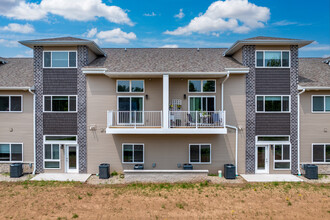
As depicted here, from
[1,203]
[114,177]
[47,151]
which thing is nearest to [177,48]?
[114,177]

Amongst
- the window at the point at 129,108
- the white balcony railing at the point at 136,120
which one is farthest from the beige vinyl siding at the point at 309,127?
the window at the point at 129,108

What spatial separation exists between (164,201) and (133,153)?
4567 millimetres

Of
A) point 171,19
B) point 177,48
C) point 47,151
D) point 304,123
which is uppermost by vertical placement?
point 171,19

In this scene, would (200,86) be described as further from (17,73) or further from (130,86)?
(17,73)

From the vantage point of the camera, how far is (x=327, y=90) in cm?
1369

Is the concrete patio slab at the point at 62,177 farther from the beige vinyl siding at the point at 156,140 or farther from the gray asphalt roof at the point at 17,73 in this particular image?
the gray asphalt roof at the point at 17,73

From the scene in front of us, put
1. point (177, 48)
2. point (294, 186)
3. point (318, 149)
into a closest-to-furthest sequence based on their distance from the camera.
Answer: point (294, 186)
point (318, 149)
point (177, 48)

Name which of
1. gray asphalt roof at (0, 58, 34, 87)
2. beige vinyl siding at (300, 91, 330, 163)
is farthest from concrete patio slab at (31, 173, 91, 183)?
beige vinyl siding at (300, 91, 330, 163)

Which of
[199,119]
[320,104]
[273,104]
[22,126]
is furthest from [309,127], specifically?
[22,126]

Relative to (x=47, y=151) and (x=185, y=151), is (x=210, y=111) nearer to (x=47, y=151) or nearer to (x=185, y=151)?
(x=185, y=151)

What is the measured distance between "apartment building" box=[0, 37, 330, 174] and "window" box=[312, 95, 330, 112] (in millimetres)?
62

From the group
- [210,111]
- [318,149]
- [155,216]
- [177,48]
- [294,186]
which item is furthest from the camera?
[177,48]

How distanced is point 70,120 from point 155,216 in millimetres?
8231

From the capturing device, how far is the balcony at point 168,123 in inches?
492
